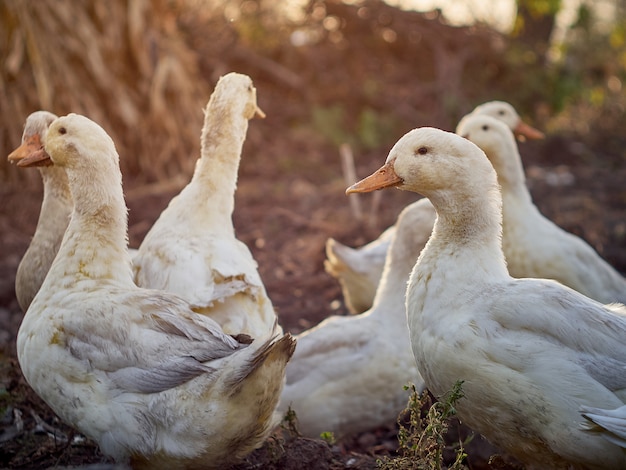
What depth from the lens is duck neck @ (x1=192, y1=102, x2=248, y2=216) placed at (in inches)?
186

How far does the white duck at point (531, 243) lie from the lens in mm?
5336

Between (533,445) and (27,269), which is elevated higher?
(27,269)

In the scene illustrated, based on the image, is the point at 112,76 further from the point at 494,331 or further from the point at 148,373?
the point at 494,331

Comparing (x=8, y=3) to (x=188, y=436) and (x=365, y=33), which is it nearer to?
(x=365, y=33)

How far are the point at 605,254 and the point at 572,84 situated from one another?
5.43m

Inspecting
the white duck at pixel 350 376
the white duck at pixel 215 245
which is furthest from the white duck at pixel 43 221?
the white duck at pixel 350 376

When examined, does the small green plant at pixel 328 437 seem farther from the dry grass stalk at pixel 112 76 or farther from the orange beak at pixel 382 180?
the dry grass stalk at pixel 112 76

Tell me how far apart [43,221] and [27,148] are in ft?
1.46

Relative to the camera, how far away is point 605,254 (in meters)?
7.28

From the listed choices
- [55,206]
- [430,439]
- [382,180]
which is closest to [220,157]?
[55,206]

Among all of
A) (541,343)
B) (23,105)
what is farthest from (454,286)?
(23,105)

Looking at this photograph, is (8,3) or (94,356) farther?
(8,3)

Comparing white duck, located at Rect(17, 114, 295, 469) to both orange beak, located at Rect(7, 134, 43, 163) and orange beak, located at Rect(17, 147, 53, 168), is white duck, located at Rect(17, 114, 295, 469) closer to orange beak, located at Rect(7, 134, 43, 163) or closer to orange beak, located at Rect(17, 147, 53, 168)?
orange beak, located at Rect(17, 147, 53, 168)

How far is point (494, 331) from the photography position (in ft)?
11.2
